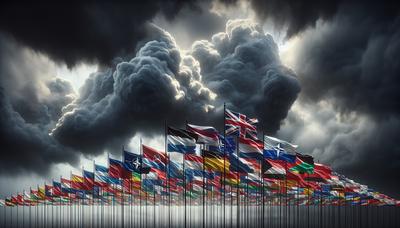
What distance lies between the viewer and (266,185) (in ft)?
311

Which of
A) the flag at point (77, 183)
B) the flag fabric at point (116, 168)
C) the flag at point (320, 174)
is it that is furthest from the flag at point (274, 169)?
the flag at point (77, 183)

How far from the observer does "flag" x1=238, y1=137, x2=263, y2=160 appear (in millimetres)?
53250

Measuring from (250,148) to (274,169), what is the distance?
4.26 metres

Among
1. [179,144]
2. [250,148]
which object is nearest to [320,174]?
[250,148]

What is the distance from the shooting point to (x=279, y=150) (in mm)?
56375

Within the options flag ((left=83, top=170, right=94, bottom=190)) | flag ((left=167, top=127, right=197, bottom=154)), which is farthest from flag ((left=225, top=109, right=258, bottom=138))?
flag ((left=83, top=170, right=94, bottom=190))

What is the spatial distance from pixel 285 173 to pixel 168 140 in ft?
44.9

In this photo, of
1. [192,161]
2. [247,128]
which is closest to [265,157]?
[247,128]

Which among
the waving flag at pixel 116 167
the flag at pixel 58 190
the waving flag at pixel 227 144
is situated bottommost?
the flag at pixel 58 190

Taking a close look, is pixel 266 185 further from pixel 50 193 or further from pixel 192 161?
pixel 50 193

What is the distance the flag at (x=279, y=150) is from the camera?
54.8 metres

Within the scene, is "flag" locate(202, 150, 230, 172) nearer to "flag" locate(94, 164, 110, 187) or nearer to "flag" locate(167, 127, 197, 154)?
"flag" locate(167, 127, 197, 154)

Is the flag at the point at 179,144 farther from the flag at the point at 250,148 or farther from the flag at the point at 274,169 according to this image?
the flag at the point at 274,169

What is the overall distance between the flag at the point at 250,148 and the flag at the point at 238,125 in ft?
2.31
